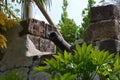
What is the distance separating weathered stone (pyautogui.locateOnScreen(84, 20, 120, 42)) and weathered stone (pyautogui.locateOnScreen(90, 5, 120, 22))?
40 mm

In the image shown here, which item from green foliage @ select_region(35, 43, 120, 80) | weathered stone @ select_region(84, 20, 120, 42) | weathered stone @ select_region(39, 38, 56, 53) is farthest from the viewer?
weathered stone @ select_region(39, 38, 56, 53)

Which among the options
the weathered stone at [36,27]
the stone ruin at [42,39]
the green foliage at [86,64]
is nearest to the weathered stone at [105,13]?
the stone ruin at [42,39]

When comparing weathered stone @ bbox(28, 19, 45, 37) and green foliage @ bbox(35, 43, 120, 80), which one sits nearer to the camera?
green foliage @ bbox(35, 43, 120, 80)

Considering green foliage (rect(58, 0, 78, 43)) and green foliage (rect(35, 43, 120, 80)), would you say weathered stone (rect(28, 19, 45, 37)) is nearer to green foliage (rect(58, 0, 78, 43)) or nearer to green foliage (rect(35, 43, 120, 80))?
green foliage (rect(35, 43, 120, 80))

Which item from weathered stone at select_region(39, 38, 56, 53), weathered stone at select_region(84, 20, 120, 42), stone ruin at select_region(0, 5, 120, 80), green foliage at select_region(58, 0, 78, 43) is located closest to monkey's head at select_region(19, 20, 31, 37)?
stone ruin at select_region(0, 5, 120, 80)

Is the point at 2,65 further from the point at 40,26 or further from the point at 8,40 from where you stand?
the point at 40,26

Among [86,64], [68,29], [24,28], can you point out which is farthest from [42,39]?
[68,29]

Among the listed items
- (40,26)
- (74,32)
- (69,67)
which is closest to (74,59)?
(69,67)

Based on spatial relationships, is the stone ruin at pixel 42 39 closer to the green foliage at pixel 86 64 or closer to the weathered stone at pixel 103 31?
the weathered stone at pixel 103 31

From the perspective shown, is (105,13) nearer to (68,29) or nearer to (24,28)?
(24,28)

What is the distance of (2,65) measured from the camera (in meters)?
4.21

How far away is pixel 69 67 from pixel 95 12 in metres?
1.47

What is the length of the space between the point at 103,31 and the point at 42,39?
103 centimetres

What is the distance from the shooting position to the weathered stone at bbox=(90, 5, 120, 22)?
351cm
